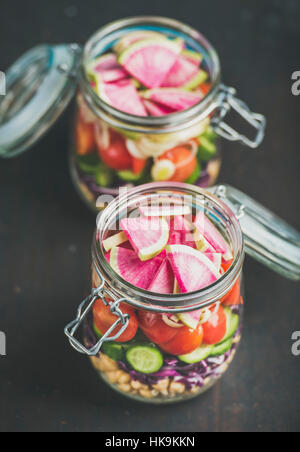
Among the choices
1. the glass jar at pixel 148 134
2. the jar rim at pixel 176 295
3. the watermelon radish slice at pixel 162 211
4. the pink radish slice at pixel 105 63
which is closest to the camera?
the jar rim at pixel 176 295

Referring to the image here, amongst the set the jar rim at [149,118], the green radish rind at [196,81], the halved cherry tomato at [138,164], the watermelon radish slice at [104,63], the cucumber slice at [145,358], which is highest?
the watermelon radish slice at [104,63]

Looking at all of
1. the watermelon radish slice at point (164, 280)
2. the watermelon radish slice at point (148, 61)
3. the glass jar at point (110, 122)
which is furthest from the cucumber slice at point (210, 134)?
the watermelon radish slice at point (164, 280)

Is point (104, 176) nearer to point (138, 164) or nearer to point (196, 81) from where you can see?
point (138, 164)

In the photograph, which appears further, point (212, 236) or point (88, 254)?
point (88, 254)

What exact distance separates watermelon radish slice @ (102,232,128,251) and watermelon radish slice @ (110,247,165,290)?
13 millimetres

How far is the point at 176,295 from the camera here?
1036 millimetres

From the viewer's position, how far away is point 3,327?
1.32 m

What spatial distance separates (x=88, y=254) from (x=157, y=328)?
348mm

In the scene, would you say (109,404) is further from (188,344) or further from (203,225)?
(203,225)

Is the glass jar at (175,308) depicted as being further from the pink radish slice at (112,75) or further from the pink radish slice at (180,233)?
the pink radish slice at (112,75)

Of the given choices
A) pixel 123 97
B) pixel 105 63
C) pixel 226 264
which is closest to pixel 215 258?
pixel 226 264

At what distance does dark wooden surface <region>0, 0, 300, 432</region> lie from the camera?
1237mm

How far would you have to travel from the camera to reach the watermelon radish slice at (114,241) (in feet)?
3.67
